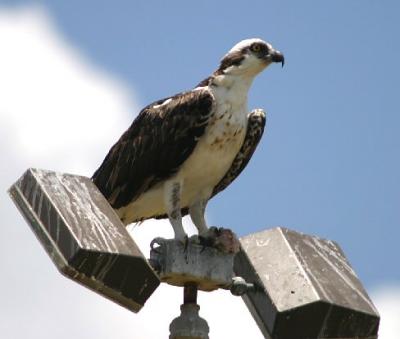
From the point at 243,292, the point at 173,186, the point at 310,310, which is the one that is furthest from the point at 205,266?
the point at 173,186

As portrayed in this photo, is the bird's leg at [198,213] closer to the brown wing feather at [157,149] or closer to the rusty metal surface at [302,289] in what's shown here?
the brown wing feather at [157,149]

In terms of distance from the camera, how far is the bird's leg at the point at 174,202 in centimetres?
793

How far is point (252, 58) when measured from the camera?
889cm

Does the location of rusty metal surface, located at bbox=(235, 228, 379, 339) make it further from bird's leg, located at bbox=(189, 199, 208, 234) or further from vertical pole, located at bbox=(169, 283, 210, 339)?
bird's leg, located at bbox=(189, 199, 208, 234)

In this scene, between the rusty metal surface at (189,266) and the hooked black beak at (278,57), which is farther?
the hooked black beak at (278,57)

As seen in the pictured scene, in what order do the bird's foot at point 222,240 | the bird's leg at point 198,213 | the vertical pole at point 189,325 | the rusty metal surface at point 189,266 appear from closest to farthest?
1. the vertical pole at point 189,325
2. the rusty metal surface at point 189,266
3. the bird's foot at point 222,240
4. the bird's leg at point 198,213

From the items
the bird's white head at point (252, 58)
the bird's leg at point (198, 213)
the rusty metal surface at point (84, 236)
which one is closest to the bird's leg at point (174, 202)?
the bird's leg at point (198, 213)

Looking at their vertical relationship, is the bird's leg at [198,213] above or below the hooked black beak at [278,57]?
below

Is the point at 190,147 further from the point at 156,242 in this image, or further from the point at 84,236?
the point at 84,236

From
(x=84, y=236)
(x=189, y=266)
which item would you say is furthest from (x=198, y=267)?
Answer: (x=84, y=236)

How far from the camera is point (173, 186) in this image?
8.40m

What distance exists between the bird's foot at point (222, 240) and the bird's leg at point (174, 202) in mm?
810

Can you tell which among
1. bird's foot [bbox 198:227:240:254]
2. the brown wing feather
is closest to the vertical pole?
bird's foot [bbox 198:227:240:254]

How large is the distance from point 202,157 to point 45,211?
10.2ft
